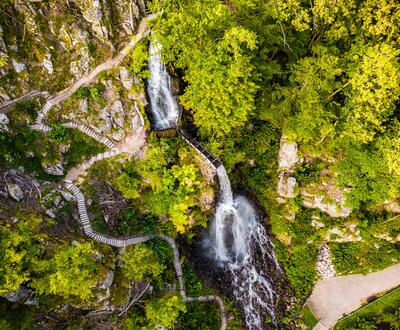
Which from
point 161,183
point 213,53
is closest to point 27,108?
point 161,183

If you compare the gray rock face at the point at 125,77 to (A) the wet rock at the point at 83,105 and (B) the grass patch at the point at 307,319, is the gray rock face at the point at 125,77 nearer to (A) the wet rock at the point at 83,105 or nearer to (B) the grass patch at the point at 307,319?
(A) the wet rock at the point at 83,105

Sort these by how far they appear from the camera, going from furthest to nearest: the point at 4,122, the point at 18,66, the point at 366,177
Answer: the point at 366,177 → the point at 18,66 → the point at 4,122

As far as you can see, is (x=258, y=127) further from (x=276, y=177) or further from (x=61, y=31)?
(x=61, y=31)

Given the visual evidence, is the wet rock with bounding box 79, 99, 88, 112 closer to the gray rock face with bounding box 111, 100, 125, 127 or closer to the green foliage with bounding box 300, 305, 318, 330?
the gray rock face with bounding box 111, 100, 125, 127

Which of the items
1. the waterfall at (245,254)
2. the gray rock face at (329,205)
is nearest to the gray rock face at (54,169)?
the waterfall at (245,254)

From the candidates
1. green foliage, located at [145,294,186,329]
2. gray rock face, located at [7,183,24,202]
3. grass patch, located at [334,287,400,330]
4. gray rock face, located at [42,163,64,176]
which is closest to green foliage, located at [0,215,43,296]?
gray rock face, located at [7,183,24,202]

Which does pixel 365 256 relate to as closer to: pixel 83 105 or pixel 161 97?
pixel 161 97
